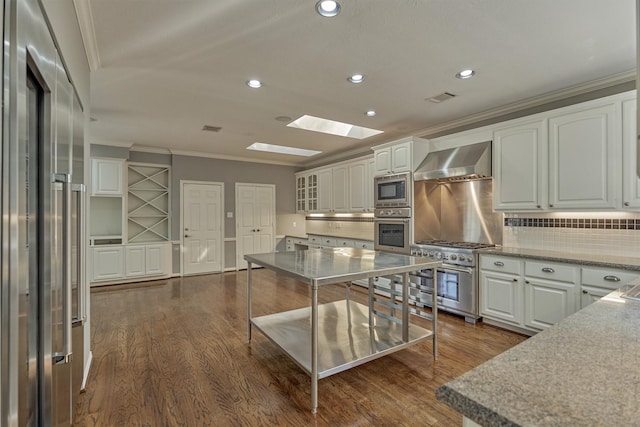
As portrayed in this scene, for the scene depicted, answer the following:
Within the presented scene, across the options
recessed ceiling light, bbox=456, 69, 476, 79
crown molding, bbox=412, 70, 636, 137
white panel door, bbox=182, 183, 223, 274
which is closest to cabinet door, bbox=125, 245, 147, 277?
white panel door, bbox=182, 183, 223, 274

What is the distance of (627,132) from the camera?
2.67 metres

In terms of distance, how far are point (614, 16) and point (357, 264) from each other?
2.43m

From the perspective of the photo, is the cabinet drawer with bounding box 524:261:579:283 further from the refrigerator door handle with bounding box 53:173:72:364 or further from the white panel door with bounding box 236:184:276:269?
the white panel door with bounding box 236:184:276:269

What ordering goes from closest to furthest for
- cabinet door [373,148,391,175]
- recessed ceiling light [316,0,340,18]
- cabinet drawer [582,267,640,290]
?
recessed ceiling light [316,0,340,18] < cabinet drawer [582,267,640,290] < cabinet door [373,148,391,175]

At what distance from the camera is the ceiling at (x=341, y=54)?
1.99 meters

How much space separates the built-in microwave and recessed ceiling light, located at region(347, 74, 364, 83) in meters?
1.70

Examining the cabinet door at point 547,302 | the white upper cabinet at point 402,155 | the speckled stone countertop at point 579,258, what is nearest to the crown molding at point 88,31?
the white upper cabinet at point 402,155

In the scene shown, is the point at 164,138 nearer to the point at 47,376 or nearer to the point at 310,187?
the point at 310,187

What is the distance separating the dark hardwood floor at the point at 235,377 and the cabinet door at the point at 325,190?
2.83m

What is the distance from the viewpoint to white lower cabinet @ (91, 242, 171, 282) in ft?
17.6

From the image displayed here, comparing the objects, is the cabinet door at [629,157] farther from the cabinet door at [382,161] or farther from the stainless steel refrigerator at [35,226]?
the stainless steel refrigerator at [35,226]

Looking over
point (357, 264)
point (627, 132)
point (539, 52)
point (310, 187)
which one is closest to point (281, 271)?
point (357, 264)

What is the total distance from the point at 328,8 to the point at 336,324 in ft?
8.60

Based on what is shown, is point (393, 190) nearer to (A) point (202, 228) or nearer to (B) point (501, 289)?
(B) point (501, 289)
